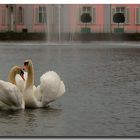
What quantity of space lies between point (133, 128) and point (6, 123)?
1369mm

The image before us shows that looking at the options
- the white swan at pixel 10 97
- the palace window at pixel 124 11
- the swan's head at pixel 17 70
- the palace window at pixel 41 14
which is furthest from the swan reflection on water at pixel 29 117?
the palace window at pixel 124 11

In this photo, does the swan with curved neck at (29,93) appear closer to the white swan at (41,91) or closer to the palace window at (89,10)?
the white swan at (41,91)

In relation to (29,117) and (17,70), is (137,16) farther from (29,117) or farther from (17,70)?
(29,117)

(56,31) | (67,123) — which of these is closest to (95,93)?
(67,123)

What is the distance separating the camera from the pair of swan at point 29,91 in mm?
9344

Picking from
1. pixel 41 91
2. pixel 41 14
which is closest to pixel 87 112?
pixel 41 91

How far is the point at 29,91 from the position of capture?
9695mm

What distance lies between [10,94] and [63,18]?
1274 inches

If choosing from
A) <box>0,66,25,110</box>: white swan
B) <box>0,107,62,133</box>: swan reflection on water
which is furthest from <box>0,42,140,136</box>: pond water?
<box>0,66,25,110</box>: white swan

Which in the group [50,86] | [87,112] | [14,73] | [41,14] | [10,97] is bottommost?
[87,112]

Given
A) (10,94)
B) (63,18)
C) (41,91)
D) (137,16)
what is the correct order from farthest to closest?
(137,16) → (63,18) → (41,91) → (10,94)

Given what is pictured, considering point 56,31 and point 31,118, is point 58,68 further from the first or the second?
point 56,31

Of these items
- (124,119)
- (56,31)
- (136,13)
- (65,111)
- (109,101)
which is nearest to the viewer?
(124,119)

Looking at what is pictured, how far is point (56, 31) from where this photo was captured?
39.5m
